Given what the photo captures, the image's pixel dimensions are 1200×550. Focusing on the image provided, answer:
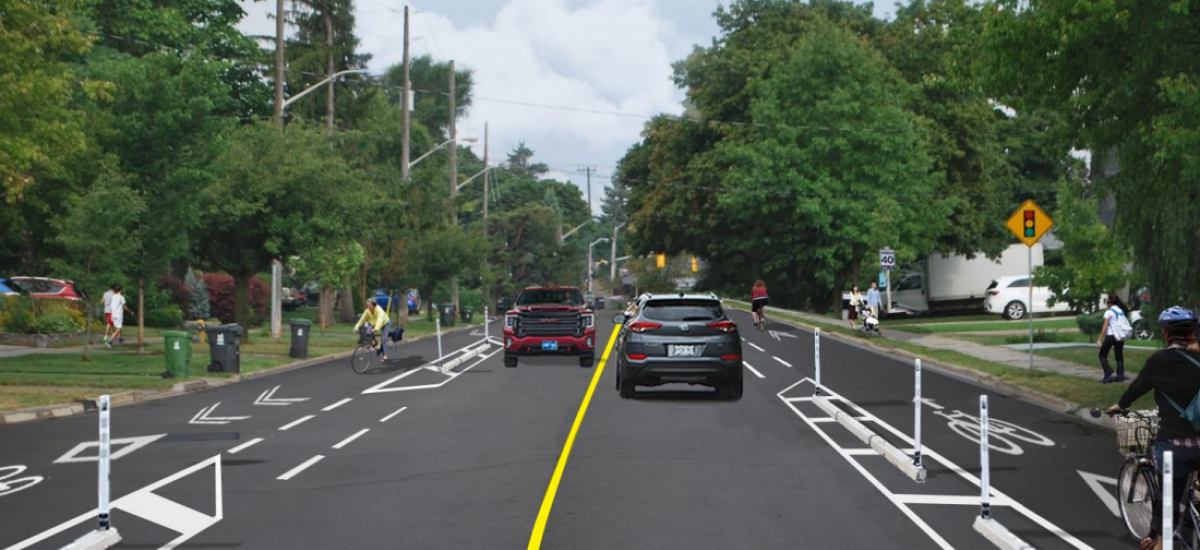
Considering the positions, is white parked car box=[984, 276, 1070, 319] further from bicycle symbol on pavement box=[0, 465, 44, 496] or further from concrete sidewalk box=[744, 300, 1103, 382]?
bicycle symbol on pavement box=[0, 465, 44, 496]

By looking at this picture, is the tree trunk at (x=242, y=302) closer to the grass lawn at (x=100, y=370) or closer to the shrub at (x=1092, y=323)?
the grass lawn at (x=100, y=370)

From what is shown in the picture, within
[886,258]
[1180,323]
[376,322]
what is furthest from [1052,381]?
[886,258]

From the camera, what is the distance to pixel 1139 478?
938 cm

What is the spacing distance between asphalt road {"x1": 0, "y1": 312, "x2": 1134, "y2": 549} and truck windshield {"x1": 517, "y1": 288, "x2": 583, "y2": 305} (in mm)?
4483

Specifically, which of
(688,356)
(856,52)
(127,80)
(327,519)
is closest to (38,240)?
(127,80)

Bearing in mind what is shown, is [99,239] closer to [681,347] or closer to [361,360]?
[361,360]

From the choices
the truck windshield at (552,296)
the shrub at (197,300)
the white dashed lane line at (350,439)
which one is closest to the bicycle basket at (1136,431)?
the white dashed lane line at (350,439)

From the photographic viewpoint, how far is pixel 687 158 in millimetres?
69375

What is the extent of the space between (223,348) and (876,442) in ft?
53.6

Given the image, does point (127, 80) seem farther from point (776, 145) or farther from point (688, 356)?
point (776, 145)

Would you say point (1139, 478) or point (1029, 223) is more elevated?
point (1029, 223)

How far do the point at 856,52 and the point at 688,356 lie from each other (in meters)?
40.2

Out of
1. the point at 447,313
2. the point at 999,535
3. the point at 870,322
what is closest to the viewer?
the point at 999,535

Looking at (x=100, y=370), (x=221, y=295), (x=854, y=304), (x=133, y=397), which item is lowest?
(x=133, y=397)
